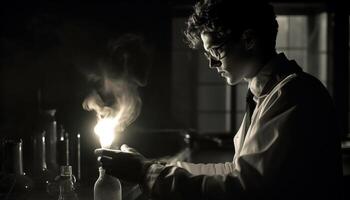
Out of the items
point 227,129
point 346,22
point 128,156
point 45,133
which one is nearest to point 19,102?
point 227,129

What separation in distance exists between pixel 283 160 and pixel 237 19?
0.68m

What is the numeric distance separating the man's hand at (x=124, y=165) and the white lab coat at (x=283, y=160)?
0.05 metres

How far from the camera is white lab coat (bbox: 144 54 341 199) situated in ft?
6.94

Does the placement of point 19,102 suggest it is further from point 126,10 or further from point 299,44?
point 299,44

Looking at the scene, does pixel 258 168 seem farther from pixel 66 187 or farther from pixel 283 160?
pixel 66 187

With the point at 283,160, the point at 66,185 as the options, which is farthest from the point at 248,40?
the point at 66,185

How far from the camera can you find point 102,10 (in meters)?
7.24

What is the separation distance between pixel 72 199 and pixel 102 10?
4.67 metres

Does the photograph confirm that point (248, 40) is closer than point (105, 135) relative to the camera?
Yes

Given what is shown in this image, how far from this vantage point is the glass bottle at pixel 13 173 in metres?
3.04

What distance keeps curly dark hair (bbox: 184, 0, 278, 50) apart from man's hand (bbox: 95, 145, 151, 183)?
0.64 m

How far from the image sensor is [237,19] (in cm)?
244

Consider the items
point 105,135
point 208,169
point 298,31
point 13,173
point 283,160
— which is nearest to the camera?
point 283,160

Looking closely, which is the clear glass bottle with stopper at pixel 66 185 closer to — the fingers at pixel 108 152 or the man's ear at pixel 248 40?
the fingers at pixel 108 152
